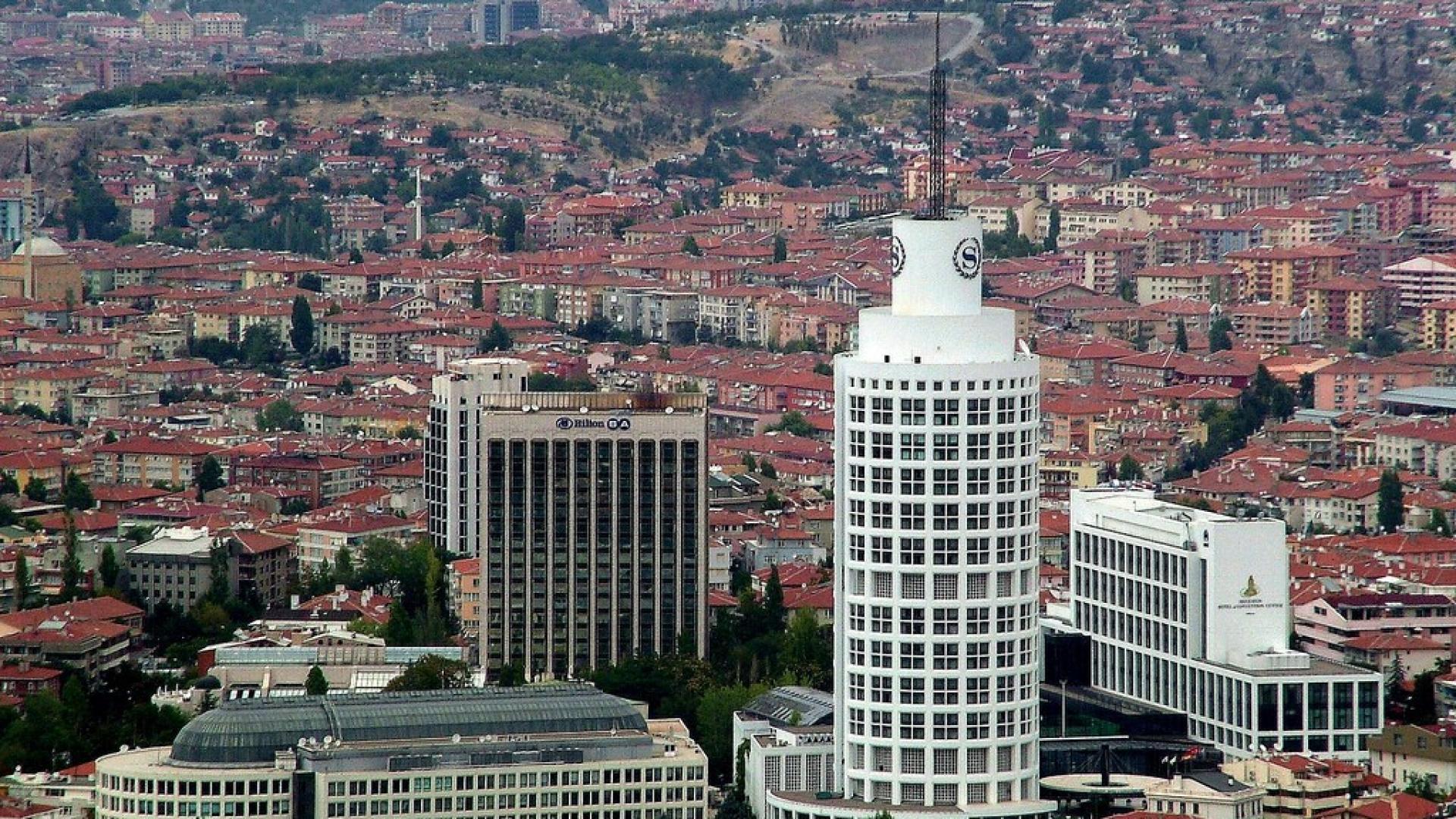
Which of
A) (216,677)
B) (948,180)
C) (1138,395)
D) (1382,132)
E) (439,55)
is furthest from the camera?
(439,55)

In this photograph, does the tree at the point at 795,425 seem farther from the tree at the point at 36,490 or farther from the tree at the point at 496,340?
the tree at the point at 36,490

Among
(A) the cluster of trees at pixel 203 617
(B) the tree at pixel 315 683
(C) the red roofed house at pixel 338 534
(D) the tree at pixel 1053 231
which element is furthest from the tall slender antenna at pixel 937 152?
(D) the tree at pixel 1053 231

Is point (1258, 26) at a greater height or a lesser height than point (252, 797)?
greater

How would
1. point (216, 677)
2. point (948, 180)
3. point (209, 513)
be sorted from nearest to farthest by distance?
point (216, 677)
point (209, 513)
point (948, 180)

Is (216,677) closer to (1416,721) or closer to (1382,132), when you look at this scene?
(1416,721)

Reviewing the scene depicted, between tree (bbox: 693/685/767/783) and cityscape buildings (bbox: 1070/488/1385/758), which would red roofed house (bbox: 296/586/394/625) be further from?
cityscape buildings (bbox: 1070/488/1385/758)

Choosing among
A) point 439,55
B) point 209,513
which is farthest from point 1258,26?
point 209,513

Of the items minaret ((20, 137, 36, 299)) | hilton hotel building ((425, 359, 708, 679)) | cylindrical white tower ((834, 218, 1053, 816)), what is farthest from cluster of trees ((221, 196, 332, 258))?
cylindrical white tower ((834, 218, 1053, 816))
